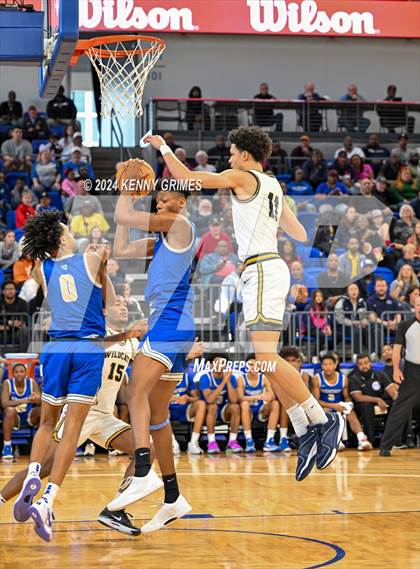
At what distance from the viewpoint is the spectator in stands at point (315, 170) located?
59.1 ft

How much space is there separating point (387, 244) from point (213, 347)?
4.14 meters

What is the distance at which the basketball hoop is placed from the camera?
25.3ft

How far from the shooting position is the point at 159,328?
664cm

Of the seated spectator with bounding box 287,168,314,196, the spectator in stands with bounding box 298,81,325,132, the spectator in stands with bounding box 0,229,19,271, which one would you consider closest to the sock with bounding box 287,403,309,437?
the spectator in stands with bounding box 0,229,19,271

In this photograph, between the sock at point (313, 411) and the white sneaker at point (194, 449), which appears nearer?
the sock at point (313, 411)

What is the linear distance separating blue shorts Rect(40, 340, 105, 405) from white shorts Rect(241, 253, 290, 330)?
1.09 metres

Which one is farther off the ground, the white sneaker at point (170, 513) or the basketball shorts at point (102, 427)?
the basketball shorts at point (102, 427)

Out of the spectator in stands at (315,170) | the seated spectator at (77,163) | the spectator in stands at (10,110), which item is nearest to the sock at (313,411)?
the seated spectator at (77,163)

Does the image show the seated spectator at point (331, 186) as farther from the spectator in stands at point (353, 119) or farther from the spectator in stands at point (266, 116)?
the spectator in stands at point (353, 119)

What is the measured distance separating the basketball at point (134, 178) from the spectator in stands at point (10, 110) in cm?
1315

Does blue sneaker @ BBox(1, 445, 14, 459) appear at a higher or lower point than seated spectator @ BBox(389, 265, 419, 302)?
lower

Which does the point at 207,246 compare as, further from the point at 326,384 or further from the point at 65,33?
the point at 65,33

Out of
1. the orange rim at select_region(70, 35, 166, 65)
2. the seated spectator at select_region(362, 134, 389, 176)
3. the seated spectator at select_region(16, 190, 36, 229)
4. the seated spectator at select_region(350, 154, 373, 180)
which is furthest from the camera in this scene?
the seated spectator at select_region(362, 134, 389, 176)

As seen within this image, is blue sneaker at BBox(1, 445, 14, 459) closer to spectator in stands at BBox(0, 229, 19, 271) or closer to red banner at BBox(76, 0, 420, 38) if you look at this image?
spectator in stands at BBox(0, 229, 19, 271)
